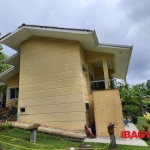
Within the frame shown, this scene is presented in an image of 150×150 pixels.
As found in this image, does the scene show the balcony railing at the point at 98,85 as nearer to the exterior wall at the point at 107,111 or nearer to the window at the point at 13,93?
the exterior wall at the point at 107,111

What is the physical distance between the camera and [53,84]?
8.49 meters

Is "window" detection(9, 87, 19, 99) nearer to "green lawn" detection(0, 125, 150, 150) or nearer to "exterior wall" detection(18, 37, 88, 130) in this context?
"exterior wall" detection(18, 37, 88, 130)

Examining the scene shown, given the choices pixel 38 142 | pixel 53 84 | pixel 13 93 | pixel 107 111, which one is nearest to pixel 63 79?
pixel 53 84

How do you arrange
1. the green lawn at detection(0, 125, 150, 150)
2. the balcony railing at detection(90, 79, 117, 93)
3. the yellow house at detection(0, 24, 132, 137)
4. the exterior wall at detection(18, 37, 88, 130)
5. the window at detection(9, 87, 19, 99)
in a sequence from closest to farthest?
the green lawn at detection(0, 125, 150, 150)
the yellow house at detection(0, 24, 132, 137)
the exterior wall at detection(18, 37, 88, 130)
the balcony railing at detection(90, 79, 117, 93)
the window at detection(9, 87, 19, 99)

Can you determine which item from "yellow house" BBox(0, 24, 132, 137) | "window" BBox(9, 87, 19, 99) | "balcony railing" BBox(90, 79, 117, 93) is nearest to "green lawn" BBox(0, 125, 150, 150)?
"yellow house" BBox(0, 24, 132, 137)

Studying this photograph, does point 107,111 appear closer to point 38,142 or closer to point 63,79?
point 63,79

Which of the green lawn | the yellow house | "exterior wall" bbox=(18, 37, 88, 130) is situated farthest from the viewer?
"exterior wall" bbox=(18, 37, 88, 130)

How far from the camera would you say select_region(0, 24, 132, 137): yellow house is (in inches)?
290

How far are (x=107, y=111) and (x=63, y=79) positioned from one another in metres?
3.20

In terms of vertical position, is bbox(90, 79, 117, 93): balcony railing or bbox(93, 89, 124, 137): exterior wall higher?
bbox(90, 79, 117, 93): balcony railing

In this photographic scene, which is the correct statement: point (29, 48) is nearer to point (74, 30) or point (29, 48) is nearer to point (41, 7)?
point (41, 7)

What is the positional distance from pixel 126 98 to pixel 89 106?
7522mm

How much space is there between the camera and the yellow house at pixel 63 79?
290 inches

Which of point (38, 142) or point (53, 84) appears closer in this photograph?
point (38, 142)
